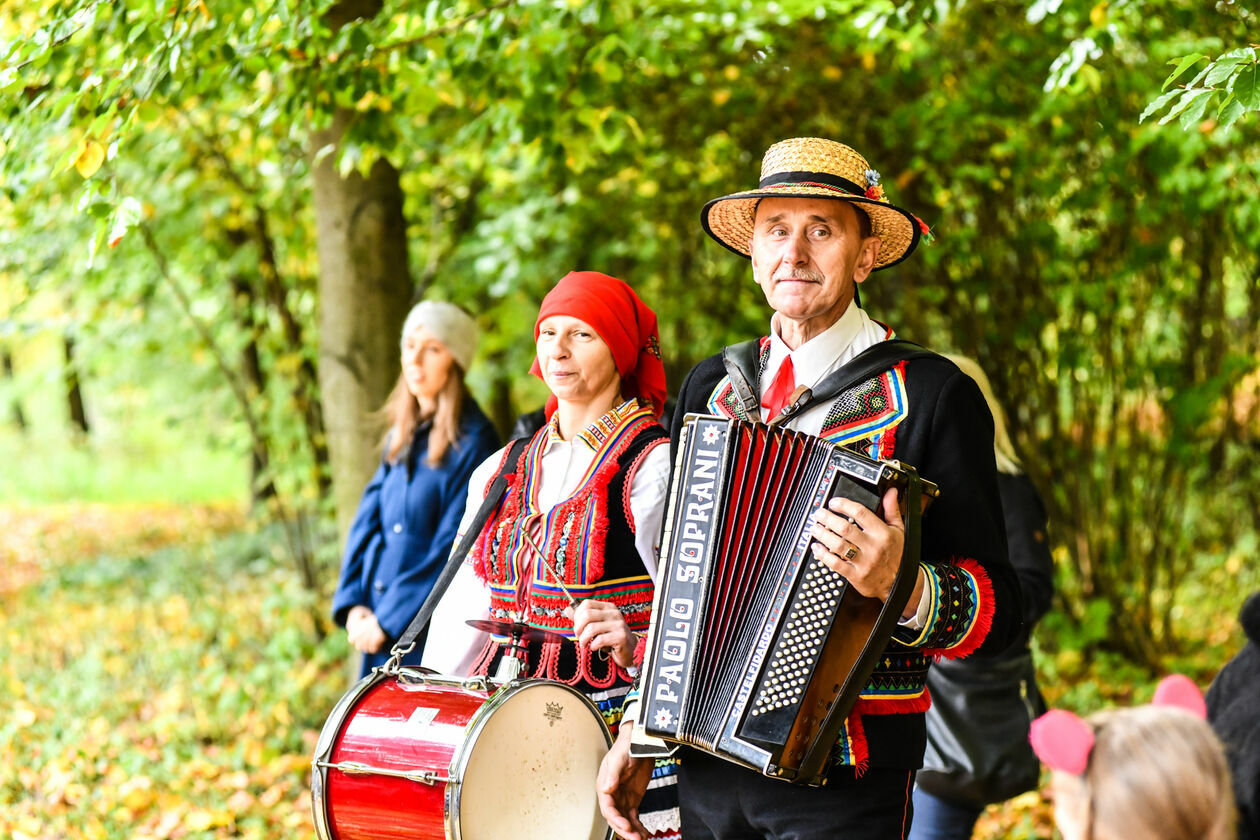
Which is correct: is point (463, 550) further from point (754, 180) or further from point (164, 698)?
point (164, 698)

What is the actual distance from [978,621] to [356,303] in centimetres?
370

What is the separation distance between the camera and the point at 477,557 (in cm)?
283

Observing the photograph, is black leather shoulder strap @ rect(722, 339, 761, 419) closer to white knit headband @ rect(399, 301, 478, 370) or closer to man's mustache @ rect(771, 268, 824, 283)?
man's mustache @ rect(771, 268, 824, 283)

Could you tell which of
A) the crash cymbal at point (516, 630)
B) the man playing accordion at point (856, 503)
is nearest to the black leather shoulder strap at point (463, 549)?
the crash cymbal at point (516, 630)

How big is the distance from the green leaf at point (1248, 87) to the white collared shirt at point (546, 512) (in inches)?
59.3

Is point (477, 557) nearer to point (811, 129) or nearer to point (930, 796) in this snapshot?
point (930, 796)

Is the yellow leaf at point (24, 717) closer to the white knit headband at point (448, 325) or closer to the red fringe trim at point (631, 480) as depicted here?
the white knit headband at point (448, 325)

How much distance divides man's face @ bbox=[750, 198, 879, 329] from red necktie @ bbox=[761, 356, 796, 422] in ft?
0.34

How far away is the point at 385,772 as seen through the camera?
2555 mm

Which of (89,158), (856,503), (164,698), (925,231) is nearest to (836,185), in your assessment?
(925,231)

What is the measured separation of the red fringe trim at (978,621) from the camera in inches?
81.8


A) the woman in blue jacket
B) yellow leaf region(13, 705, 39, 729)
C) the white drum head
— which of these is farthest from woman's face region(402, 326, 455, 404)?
yellow leaf region(13, 705, 39, 729)

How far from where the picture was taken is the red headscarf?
8.79ft

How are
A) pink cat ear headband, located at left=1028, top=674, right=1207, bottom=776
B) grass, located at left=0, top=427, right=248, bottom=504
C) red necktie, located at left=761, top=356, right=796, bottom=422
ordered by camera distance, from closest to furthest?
1. pink cat ear headband, located at left=1028, top=674, right=1207, bottom=776
2. red necktie, located at left=761, top=356, right=796, bottom=422
3. grass, located at left=0, top=427, right=248, bottom=504
